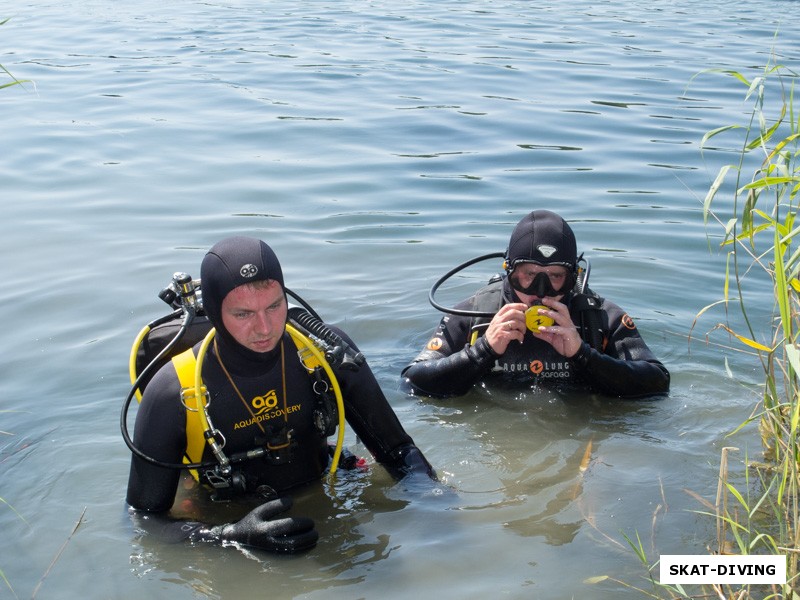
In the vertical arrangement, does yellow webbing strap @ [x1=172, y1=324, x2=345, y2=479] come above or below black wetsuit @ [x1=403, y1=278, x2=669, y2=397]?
above

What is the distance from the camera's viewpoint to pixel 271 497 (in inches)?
149

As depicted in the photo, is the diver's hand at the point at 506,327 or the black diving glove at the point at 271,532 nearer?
the black diving glove at the point at 271,532

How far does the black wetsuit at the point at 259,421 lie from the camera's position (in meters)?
3.45

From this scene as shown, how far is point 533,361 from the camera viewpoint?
16.1 ft

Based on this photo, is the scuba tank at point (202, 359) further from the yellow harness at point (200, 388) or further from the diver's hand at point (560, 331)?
the diver's hand at point (560, 331)

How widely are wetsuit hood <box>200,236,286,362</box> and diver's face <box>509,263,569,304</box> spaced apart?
1503 mm

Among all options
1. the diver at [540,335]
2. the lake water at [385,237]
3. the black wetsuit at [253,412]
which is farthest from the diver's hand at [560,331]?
the black wetsuit at [253,412]

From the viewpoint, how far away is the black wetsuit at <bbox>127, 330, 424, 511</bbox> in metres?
3.45

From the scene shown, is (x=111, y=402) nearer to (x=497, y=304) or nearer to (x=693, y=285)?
(x=497, y=304)

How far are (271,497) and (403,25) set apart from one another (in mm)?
12324

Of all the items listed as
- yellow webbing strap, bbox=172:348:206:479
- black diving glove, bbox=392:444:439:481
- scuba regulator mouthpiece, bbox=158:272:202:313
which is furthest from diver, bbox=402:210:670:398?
yellow webbing strap, bbox=172:348:206:479

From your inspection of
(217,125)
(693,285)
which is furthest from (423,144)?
(693,285)

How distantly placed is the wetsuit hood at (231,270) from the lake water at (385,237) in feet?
2.85

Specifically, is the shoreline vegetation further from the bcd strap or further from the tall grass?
the bcd strap
